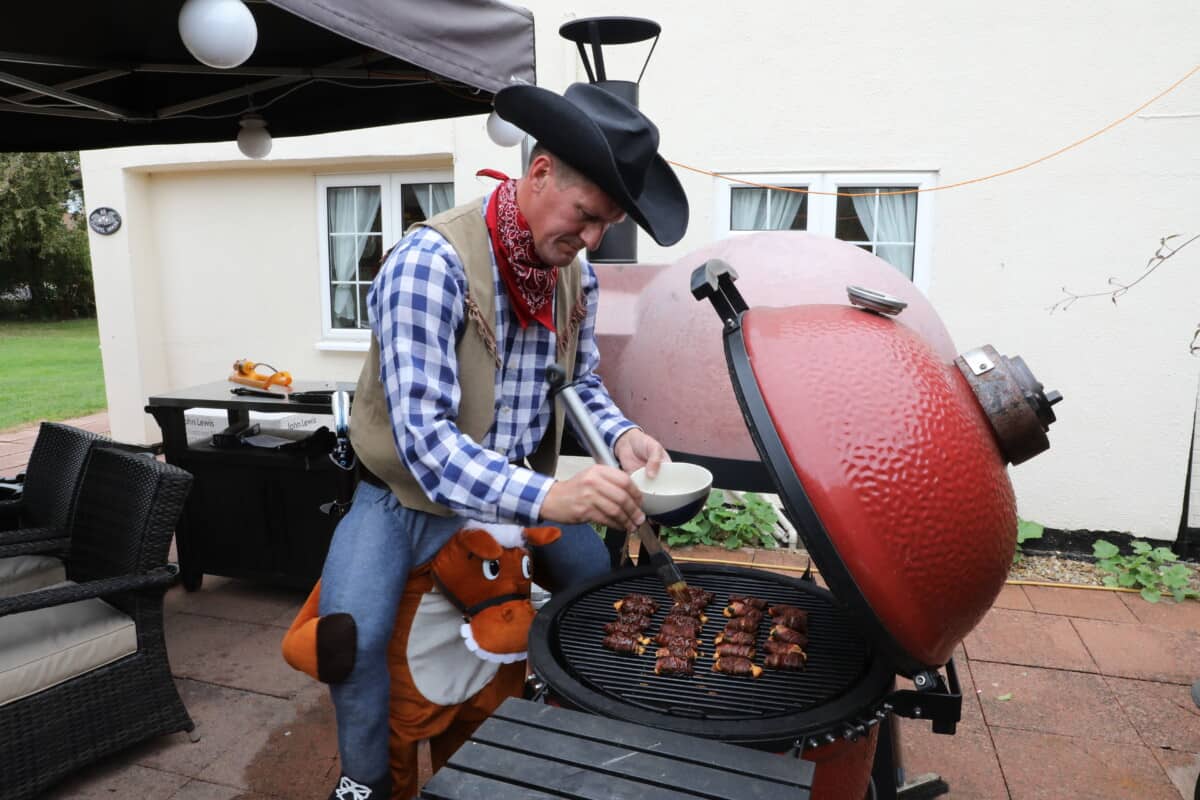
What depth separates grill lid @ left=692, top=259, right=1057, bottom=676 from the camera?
1.33 meters

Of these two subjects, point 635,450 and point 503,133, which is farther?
point 503,133

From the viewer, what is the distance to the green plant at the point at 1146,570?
441 cm

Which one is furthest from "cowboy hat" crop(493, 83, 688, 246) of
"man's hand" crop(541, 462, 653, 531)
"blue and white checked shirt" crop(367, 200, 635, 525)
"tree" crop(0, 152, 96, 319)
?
"tree" crop(0, 152, 96, 319)

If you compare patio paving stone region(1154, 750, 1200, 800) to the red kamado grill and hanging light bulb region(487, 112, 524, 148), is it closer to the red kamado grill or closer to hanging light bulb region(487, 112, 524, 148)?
the red kamado grill

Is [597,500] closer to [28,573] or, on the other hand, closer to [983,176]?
Result: [28,573]

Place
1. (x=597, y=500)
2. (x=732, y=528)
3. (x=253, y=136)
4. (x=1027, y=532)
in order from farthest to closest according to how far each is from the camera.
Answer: (x=732, y=528), (x=1027, y=532), (x=253, y=136), (x=597, y=500)

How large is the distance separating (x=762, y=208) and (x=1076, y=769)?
371 cm

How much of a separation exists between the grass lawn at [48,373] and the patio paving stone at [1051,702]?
10.8m

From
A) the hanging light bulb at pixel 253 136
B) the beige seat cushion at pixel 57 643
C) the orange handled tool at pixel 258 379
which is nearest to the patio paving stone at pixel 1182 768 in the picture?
the beige seat cushion at pixel 57 643

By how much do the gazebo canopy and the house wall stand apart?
2000 millimetres

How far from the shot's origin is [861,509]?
4.33 feet

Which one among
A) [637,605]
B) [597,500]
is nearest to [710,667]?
[637,605]

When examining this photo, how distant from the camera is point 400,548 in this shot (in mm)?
1961

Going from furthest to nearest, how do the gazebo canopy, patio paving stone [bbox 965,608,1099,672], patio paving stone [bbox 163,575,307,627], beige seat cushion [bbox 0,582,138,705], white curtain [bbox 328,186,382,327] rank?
1. white curtain [bbox 328,186,382,327]
2. patio paving stone [bbox 163,575,307,627]
3. patio paving stone [bbox 965,608,1099,672]
4. beige seat cushion [bbox 0,582,138,705]
5. the gazebo canopy
